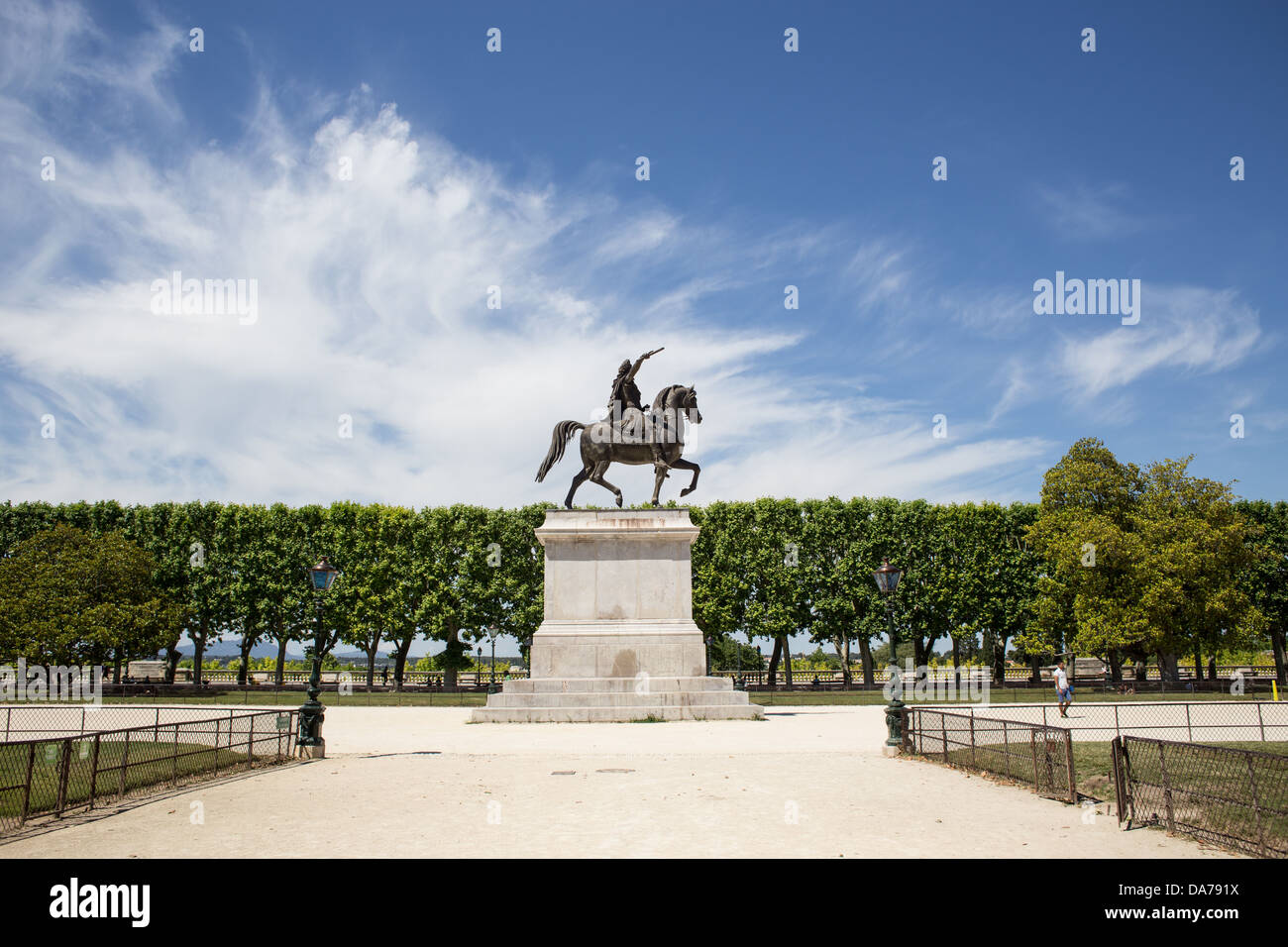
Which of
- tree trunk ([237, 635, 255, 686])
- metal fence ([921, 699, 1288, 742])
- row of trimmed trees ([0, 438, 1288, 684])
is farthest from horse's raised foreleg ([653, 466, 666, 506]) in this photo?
tree trunk ([237, 635, 255, 686])

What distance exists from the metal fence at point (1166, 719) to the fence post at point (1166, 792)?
7941 mm

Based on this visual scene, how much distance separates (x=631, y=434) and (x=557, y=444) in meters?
2.67

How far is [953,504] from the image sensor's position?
54219 mm

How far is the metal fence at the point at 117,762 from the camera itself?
10.4 meters

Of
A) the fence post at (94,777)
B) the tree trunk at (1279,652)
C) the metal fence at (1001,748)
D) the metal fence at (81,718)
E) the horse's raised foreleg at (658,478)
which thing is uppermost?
the horse's raised foreleg at (658,478)

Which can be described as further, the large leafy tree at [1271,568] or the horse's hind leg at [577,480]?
the large leafy tree at [1271,568]

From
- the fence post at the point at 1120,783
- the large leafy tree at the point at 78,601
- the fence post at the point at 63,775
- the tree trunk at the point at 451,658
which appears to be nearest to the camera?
the fence post at the point at 1120,783

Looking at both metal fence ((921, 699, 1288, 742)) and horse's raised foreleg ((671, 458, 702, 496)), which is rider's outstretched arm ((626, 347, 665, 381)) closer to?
horse's raised foreleg ((671, 458, 702, 496))

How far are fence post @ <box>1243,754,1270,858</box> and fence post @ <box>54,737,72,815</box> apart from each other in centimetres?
1338

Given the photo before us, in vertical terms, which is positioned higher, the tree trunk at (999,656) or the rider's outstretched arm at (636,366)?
the rider's outstretched arm at (636,366)

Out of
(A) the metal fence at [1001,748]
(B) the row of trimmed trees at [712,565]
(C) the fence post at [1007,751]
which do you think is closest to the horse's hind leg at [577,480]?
(A) the metal fence at [1001,748]

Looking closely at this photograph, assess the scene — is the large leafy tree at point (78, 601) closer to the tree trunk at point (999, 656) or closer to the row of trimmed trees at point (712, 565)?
the row of trimmed trees at point (712, 565)
